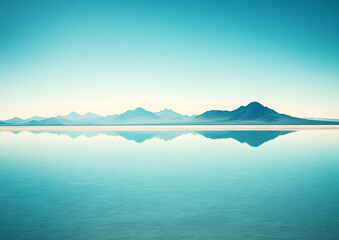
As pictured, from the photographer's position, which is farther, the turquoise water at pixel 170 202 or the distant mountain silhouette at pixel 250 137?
the distant mountain silhouette at pixel 250 137

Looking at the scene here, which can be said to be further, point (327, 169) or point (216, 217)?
point (327, 169)

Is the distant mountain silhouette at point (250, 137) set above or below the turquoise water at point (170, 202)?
above

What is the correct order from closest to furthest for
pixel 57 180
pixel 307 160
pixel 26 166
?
pixel 57 180
pixel 26 166
pixel 307 160

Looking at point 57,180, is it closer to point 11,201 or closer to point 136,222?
point 11,201

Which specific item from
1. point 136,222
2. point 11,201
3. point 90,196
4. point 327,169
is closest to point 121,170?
point 90,196

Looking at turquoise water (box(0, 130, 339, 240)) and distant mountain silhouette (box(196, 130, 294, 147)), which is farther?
distant mountain silhouette (box(196, 130, 294, 147))

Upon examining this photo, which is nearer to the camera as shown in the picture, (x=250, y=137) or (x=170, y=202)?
(x=170, y=202)

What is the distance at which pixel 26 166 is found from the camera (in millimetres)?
16094

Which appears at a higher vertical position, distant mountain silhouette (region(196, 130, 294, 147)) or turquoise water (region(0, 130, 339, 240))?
distant mountain silhouette (region(196, 130, 294, 147))

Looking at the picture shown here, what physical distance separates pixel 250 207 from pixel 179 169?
675 centimetres

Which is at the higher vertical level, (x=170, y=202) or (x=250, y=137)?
(x=250, y=137)

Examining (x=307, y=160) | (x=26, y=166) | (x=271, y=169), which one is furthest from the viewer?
(x=307, y=160)

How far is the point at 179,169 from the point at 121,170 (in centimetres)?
308

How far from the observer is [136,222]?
22.7ft
